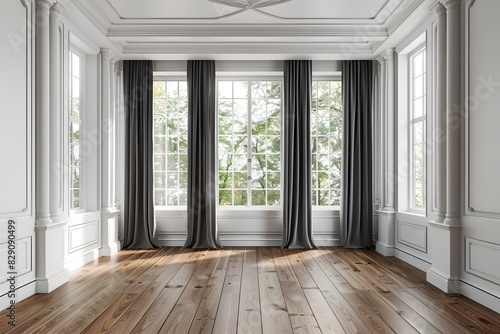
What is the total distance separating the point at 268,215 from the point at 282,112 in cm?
168

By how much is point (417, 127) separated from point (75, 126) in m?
4.50

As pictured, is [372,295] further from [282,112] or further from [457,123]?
[282,112]

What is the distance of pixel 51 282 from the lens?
391cm

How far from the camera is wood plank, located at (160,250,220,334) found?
2918 mm

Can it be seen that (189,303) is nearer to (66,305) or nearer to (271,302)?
(271,302)

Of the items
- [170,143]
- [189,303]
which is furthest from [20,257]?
[170,143]

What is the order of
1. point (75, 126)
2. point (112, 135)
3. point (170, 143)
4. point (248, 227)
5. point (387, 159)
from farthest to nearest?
point (170, 143) → point (248, 227) → point (112, 135) → point (387, 159) → point (75, 126)

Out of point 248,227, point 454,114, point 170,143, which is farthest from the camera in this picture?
point 170,143

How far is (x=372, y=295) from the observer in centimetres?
371

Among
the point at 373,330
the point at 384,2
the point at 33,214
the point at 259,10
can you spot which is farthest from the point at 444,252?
the point at 33,214

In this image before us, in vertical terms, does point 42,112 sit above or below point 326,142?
above

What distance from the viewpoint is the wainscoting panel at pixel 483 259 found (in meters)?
3.32

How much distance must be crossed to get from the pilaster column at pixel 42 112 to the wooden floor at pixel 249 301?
891mm

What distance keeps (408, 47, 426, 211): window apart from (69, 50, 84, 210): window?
442cm
